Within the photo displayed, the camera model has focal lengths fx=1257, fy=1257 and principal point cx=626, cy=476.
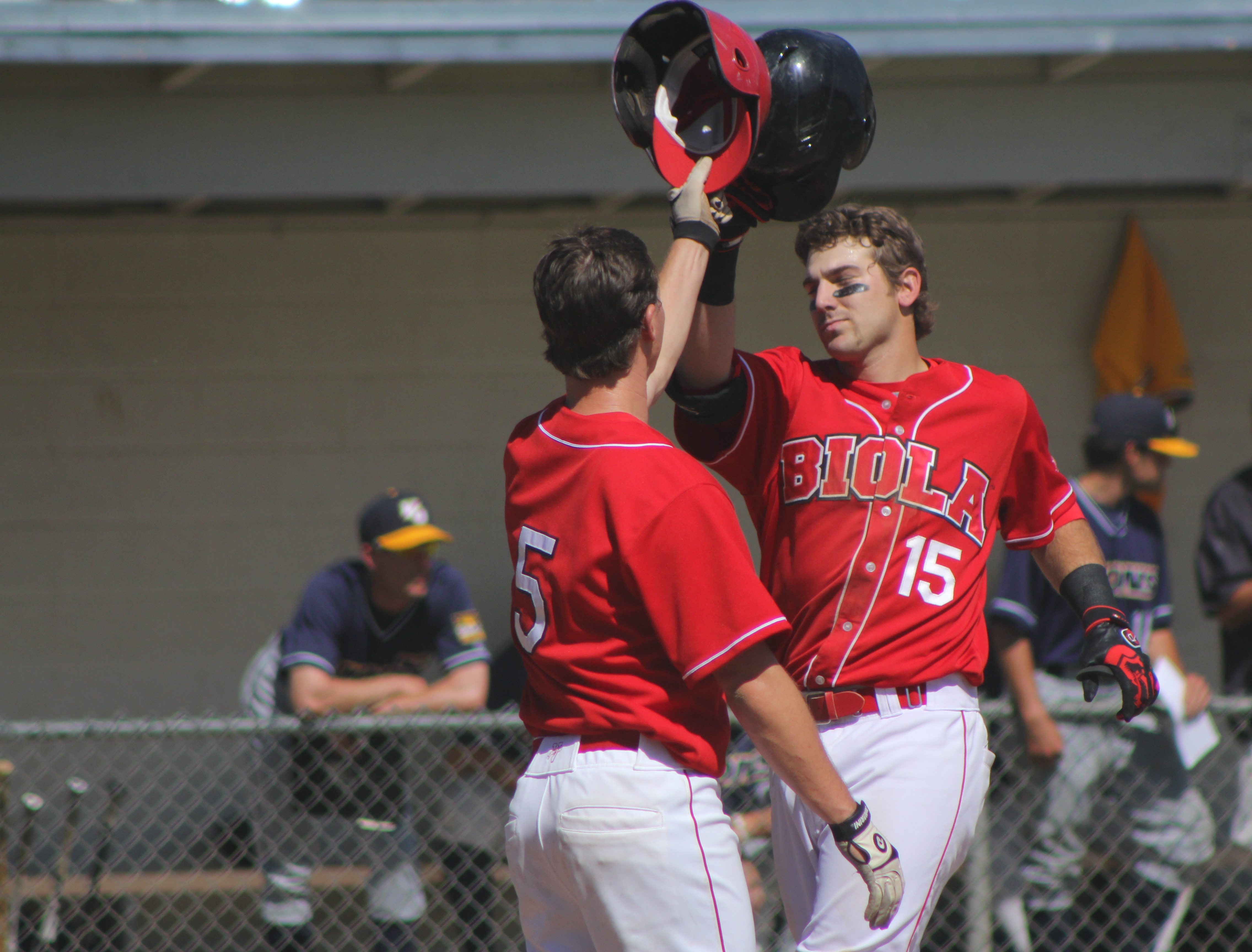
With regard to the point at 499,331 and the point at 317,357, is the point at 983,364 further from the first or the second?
the point at 317,357

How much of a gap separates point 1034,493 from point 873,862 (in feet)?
3.29

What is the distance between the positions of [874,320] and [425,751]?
105 inches

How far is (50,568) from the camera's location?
5.44 meters

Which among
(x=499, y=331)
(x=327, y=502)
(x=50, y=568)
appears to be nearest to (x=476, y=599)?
(x=327, y=502)

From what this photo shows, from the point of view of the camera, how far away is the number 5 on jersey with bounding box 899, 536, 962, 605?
2.48 meters

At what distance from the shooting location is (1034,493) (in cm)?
271

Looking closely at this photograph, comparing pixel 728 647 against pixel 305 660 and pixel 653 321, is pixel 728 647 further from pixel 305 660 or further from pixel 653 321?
pixel 305 660

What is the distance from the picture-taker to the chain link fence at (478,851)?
12.7 ft

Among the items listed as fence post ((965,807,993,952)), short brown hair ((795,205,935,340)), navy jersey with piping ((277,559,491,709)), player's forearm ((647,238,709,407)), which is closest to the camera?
player's forearm ((647,238,709,407))

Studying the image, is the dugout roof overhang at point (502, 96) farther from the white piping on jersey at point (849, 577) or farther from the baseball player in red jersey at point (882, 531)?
the white piping on jersey at point (849, 577)

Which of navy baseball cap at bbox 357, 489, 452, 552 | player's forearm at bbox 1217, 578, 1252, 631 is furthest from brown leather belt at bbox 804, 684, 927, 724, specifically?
player's forearm at bbox 1217, 578, 1252, 631

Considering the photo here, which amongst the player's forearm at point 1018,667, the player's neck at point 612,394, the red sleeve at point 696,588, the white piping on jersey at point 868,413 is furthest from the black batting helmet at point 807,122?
the player's forearm at point 1018,667

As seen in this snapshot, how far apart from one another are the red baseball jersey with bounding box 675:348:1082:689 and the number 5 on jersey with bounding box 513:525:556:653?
58 cm

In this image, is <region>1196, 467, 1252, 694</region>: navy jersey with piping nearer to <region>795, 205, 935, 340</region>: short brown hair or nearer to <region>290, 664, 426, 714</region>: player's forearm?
<region>795, 205, 935, 340</region>: short brown hair
